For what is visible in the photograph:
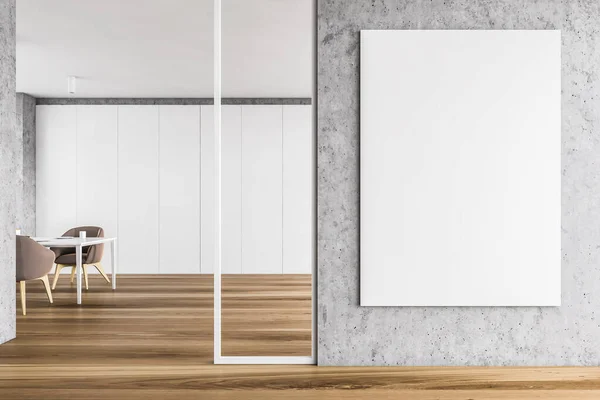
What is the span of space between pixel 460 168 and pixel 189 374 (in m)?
2.17

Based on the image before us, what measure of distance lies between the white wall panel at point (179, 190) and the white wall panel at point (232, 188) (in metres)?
0.45

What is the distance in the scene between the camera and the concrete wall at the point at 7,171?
3.89 meters

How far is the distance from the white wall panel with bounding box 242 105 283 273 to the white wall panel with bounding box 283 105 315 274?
0.34 ft

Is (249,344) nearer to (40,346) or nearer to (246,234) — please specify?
(40,346)

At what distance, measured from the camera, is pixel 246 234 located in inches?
323

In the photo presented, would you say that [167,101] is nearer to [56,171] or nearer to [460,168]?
[56,171]

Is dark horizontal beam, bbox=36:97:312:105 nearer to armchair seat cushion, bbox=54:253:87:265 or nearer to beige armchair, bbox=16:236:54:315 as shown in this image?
armchair seat cushion, bbox=54:253:87:265

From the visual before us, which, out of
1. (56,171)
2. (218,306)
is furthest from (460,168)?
(56,171)

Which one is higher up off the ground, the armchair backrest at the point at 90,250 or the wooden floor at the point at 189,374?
the armchair backrest at the point at 90,250

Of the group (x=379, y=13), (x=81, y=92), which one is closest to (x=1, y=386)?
(x=379, y=13)

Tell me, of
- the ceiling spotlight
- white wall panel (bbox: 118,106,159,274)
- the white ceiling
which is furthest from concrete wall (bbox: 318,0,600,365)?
white wall panel (bbox: 118,106,159,274)

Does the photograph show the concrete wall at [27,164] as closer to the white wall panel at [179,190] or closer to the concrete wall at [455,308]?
the white wall panel at [179,190]

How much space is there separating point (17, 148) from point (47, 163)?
438 cm

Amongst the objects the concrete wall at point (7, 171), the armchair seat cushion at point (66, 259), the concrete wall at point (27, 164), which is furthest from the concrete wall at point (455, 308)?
the concrete wall at point (27, 164)
